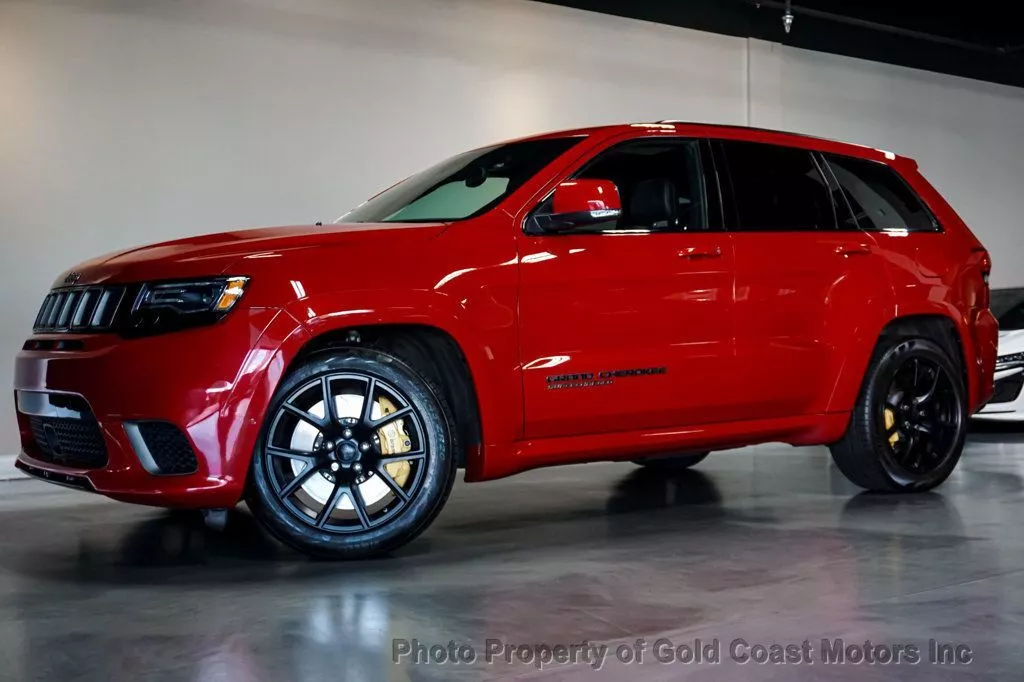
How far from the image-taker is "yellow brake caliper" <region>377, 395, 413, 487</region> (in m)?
4.11

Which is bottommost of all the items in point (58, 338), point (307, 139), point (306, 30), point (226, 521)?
point (226, 521)

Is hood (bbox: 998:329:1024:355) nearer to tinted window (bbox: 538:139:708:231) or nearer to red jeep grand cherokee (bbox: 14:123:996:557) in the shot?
red jeep grand cherokee (bbox: 14:123:996:557)

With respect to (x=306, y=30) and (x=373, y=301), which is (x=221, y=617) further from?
(x=306, y=30)

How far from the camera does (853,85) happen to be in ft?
40.6

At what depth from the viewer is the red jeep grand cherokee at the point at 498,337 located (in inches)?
153

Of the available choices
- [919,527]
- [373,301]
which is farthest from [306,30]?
[919,527]

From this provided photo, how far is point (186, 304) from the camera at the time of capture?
388 cm

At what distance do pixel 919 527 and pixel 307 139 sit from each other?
5458 millimetres

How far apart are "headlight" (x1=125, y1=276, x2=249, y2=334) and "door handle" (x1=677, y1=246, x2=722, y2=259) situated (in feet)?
5.99

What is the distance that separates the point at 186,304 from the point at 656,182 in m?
2.10

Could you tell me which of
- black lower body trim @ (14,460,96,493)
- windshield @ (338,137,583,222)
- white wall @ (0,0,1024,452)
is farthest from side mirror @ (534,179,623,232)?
white wall @ (0,0,1024,452)

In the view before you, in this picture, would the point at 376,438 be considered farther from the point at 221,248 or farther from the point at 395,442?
the point at 221,248

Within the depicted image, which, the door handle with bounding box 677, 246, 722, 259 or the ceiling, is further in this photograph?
the ceiling

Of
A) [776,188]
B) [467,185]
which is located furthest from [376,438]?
[776,188]
